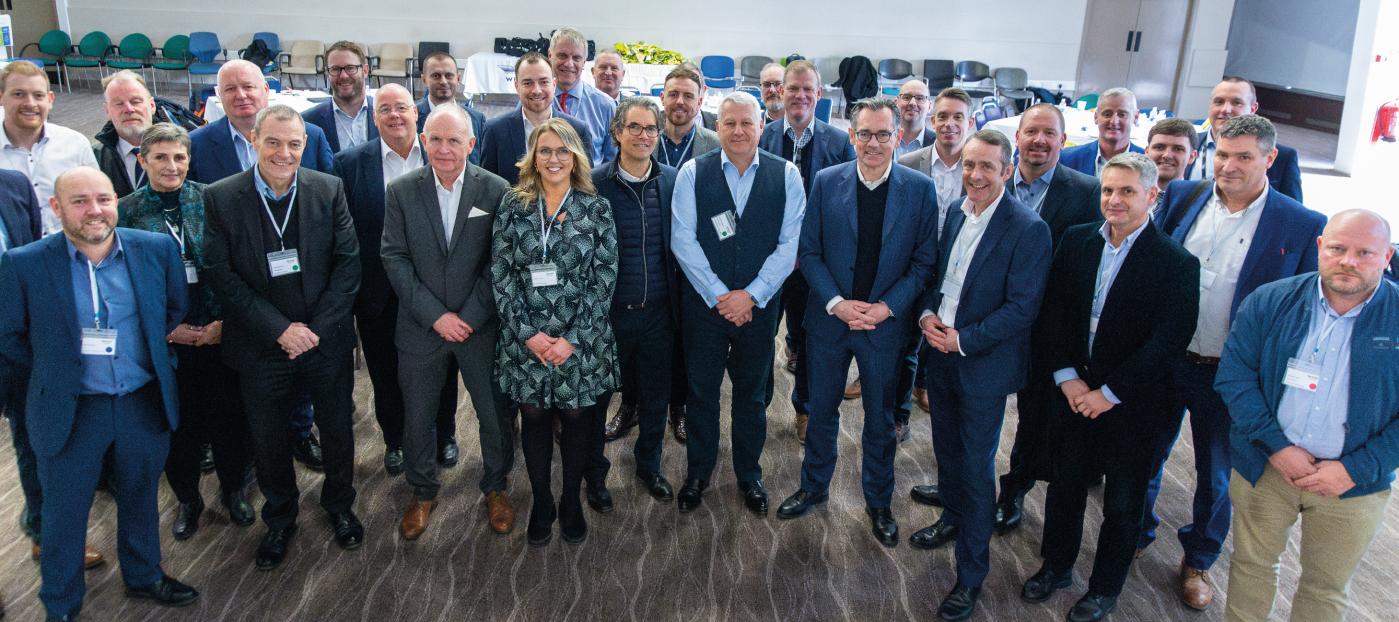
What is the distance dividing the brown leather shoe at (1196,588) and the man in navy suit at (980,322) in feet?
2.51

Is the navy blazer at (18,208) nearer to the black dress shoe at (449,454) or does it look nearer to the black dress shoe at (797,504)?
the black dress shoe at (449,454)

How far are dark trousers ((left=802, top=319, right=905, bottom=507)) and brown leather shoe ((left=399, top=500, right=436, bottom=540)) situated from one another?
1534mm

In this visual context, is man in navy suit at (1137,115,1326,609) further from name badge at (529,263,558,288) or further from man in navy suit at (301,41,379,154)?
man in navy suit at (301,41,379,154)

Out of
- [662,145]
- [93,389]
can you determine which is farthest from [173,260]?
[662,145]

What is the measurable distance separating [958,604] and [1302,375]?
4.21 feet

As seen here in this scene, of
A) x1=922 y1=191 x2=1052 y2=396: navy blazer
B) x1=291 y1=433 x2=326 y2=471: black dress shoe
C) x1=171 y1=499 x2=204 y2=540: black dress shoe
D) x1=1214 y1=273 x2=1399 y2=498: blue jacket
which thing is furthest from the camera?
x1=291 y1=433 x2=326 y2=471: black dress shoe

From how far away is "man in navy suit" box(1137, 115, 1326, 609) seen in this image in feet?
9.45

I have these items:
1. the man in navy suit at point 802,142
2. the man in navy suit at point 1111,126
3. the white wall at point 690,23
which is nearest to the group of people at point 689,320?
the man in navy suit at point 1111,126

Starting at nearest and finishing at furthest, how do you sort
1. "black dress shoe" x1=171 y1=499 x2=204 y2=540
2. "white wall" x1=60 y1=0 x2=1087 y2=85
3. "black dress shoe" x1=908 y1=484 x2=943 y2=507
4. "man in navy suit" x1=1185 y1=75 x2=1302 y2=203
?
"black dress shoe" x1=171 y1=499 x2=204 y2=540 < "black dress shoe" x1=908 y1=484 x2=943 y2=507 < "man in navy suit" x1=1185 y1=75 x2=1302 y2=203 < "white wall" x1=60 y1=0 x2=1087 y2=85

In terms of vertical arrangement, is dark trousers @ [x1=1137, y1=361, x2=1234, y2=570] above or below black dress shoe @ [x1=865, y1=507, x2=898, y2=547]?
above

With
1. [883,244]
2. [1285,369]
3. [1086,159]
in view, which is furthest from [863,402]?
[1086,159]

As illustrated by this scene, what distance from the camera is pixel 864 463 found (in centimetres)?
343

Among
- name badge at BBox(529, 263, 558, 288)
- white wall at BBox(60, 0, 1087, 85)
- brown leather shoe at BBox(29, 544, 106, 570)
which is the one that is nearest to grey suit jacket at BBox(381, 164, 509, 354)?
name badge at BBox(529, 263, 558, 288)

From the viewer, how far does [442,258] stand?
314cm
